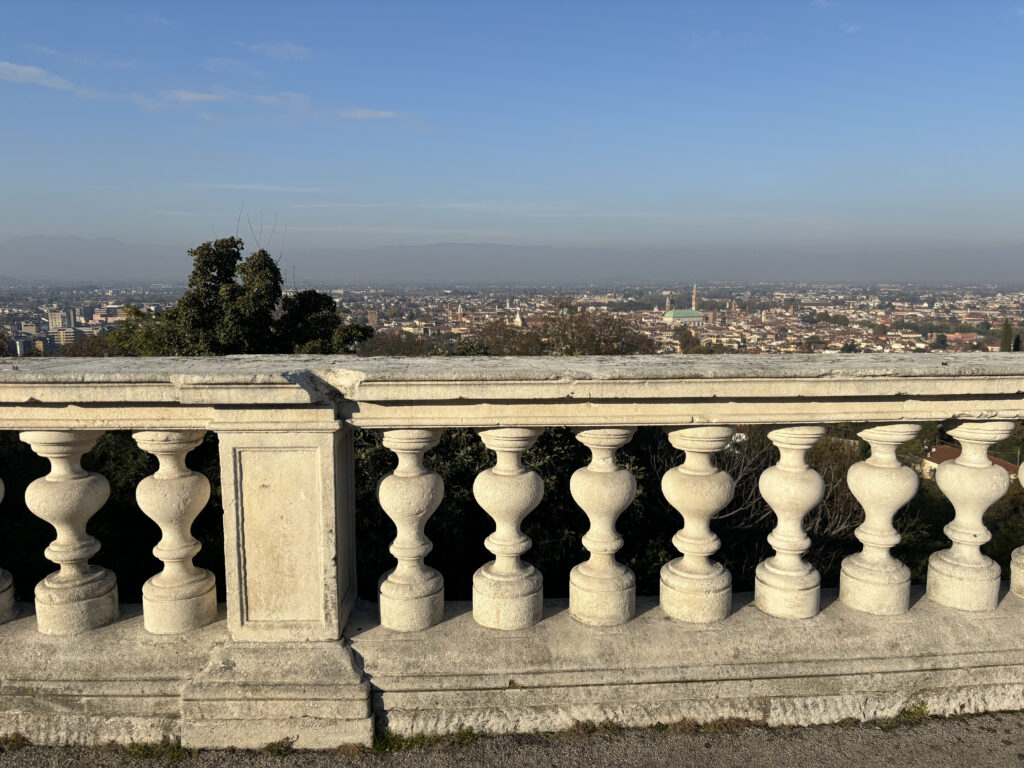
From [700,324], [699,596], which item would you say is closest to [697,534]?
[699,596]

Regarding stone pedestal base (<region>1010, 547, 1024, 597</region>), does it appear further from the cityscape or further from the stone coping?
the cityscape

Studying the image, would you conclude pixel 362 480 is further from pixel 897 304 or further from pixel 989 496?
pixel 897 304

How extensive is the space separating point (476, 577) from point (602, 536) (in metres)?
0.43

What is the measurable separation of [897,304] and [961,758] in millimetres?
82045

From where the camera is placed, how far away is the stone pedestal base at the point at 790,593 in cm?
240

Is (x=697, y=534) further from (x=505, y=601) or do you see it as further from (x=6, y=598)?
(x=6, y=598)

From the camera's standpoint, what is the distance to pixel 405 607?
7.55 feet

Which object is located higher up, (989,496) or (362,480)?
(989,496)

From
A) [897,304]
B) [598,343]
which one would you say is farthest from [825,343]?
[897,304]

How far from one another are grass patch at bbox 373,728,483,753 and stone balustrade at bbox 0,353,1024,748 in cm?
3

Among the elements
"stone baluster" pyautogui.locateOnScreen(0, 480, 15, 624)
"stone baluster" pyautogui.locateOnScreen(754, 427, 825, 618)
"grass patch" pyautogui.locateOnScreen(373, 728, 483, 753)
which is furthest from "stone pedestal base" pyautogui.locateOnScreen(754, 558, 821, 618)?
"stone baluster" pyautogui.locateOnScreen(0, 480, 15, 624)

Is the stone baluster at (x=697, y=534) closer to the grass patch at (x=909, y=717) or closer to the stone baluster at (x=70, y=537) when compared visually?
the grass patch at (x=909, y=717)

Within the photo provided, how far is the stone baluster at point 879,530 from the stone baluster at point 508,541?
1049 mm

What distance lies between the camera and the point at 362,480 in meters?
6.40
